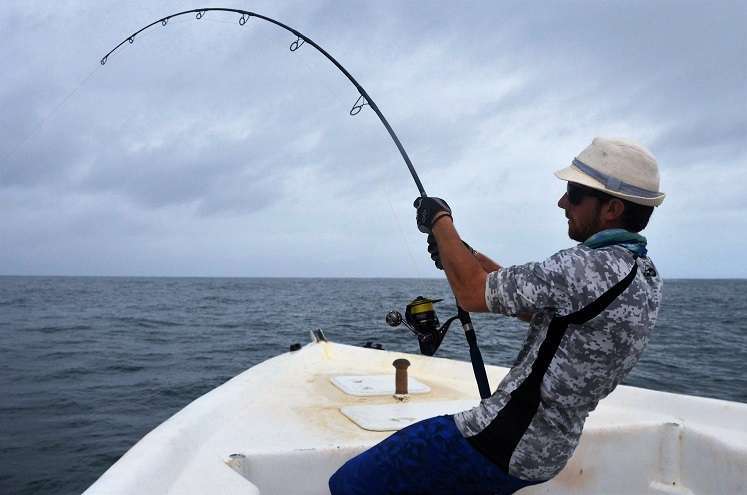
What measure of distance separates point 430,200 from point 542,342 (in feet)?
2.14

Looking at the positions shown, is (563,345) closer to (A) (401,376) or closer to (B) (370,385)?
(A) (401,376)

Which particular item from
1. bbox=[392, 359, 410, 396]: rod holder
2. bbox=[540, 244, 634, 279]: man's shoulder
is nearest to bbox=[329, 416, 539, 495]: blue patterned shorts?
bbox=[540, 244, 634, 279]: man's shoulder

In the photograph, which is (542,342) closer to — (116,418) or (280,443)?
(280,443)

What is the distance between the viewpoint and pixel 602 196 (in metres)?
1.79

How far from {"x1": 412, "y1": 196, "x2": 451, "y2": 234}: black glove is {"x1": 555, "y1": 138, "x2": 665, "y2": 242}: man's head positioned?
1.35 feet

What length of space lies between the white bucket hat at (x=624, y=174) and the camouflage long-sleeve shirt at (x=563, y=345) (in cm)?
18

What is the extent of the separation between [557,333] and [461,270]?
1.11 feet

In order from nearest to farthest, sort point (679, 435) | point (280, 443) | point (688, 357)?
1. point (280, 443)
2. point (679, 435)
3. point (688, 357)

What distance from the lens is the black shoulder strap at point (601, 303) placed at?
5.35 ft

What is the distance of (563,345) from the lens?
1.71 m

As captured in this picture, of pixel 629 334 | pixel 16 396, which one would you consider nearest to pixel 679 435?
pixel 629 334

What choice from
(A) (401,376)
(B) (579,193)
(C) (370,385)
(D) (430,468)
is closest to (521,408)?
(D) (430,468)

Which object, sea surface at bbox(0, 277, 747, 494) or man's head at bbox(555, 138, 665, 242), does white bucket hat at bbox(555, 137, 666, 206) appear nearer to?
man's head at bbox(555, 138, 665, 242)

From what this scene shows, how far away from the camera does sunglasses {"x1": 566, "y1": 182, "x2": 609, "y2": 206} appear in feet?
5.90
